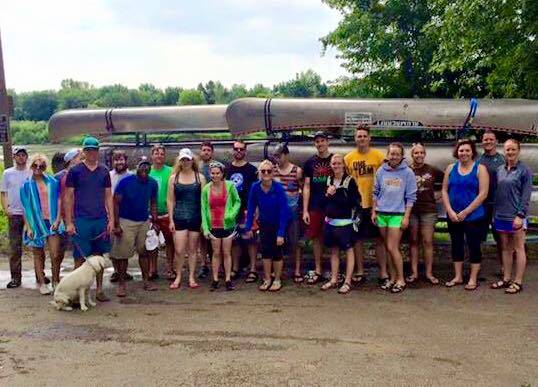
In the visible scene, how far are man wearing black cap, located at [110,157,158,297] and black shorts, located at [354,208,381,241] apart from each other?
241 centimetres

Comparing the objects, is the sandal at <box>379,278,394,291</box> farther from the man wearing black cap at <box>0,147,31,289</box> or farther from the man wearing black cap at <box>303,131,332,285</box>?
the man wearing black cap at <box>0,147,31,289</box>

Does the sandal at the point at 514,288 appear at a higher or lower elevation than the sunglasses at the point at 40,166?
lower

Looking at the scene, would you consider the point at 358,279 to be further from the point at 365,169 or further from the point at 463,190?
the point at 463,190

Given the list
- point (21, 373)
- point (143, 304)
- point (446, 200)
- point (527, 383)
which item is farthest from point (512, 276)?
point (21, 373)

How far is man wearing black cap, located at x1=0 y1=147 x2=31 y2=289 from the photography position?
21.6ft

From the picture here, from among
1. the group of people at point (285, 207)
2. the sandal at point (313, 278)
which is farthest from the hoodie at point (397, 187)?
the sandal at point (313, 278)

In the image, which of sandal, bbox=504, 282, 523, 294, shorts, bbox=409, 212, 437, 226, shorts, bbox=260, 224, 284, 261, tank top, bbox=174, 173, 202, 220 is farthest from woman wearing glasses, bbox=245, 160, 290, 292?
sandal, bbox=504, 282, 523, 294

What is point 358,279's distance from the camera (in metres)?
6.61

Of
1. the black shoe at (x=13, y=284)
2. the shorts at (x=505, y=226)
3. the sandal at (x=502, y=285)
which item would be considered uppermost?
the shorts at (x=505, y=226)

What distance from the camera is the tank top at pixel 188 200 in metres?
6.39

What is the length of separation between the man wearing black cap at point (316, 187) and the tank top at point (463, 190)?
52.7 inches

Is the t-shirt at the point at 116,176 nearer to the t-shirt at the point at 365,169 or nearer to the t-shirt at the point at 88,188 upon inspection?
the t-shirt at the point at 88,188

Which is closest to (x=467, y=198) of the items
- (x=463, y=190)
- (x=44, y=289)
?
(x=463, y=190)

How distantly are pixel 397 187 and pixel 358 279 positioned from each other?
1279 mm
